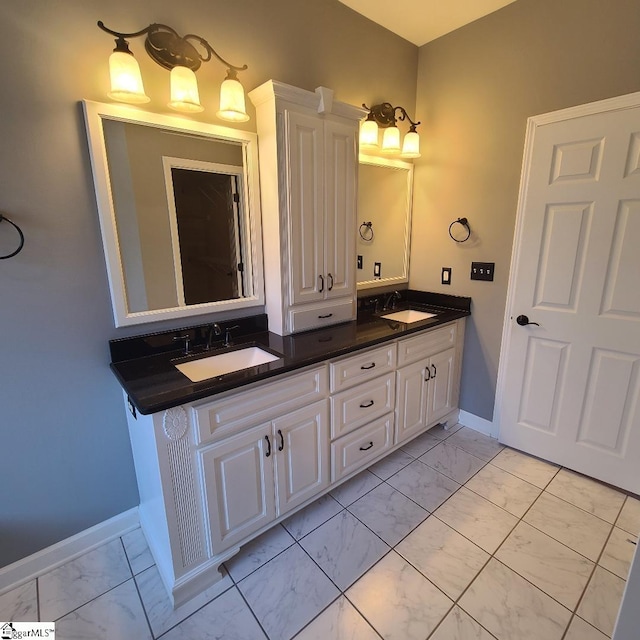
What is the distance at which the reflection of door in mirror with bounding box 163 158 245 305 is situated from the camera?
5.55ft

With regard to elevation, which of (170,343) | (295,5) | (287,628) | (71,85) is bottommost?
(287,628)

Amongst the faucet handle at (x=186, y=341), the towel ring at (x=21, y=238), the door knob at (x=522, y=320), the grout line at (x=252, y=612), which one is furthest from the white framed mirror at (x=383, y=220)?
the grout line at (x=252, y=612)

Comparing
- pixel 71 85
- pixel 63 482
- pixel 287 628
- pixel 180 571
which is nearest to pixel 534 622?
pixel 287 628

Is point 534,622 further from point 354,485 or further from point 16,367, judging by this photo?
point 16,367

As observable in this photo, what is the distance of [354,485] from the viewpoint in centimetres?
209

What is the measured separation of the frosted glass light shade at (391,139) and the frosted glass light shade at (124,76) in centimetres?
152

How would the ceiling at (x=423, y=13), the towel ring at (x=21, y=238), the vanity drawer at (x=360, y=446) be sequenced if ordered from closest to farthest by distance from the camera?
the towel ring at (x=21, y=238) → the vanity drawer at (x=360, y=446) → the ceiling at (x=423, y=13)

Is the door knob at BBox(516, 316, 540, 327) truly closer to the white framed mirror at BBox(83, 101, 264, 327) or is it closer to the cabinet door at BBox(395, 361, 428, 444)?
the cabinet door at BBox(395, 361, 428, 444)

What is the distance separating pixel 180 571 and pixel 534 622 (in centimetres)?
140

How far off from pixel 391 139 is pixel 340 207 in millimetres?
707

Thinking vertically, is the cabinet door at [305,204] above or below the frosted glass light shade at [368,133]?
below

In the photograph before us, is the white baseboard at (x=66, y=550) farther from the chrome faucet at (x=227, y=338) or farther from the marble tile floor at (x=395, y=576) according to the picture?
the chrome faucet at (x=227, y=338)

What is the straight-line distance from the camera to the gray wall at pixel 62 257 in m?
1.29

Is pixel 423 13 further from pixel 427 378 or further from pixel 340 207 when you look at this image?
pixel 427 378
